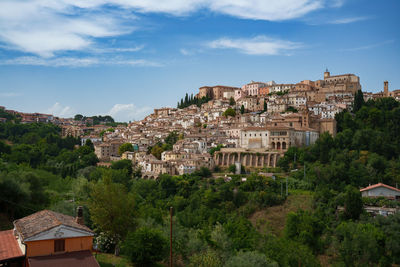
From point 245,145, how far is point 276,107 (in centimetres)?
1706

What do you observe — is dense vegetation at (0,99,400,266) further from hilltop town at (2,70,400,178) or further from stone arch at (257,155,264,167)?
stone arch at (257,155,264,167)

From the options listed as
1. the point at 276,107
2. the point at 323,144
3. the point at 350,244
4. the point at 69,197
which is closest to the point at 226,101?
the point at 276,107

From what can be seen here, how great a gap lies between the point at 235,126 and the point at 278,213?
87.5 ft

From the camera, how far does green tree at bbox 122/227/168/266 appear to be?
16281 mm

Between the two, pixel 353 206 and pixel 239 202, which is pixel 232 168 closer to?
pixel 239 202

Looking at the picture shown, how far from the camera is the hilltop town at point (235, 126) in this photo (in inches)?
1895

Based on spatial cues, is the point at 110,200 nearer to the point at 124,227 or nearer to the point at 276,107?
the point at 124,227

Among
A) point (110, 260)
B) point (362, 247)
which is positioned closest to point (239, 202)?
point (362, 247)

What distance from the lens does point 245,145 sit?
50.6 metres

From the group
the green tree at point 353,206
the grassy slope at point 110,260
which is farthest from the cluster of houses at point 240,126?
the grassy slope at point 110,260

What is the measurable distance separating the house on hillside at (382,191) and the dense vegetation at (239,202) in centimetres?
131

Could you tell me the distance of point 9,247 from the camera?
13961 mm

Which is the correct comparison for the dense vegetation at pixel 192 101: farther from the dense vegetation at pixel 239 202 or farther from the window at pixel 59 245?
the window at pixel 59 245

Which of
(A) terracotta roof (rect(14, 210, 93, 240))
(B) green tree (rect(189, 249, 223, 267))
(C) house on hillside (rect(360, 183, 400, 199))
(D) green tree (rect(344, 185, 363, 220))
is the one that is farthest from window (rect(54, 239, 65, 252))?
(C) house on hillside (rect(360, 183, 400, 199))
